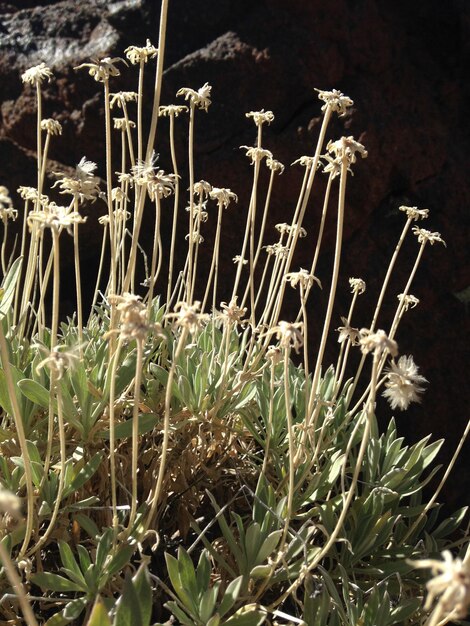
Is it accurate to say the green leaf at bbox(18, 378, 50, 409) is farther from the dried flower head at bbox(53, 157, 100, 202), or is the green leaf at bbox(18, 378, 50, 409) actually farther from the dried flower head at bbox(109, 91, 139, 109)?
the dried flower head at bbox(109, 91, 139, 109)

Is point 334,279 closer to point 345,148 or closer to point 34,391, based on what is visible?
point 345,148

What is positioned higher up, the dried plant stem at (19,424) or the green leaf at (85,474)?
the dried plant stem at (19,424)

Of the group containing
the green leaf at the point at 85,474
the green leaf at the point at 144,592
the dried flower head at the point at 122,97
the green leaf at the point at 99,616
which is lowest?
the green leaf at the point at 85,474

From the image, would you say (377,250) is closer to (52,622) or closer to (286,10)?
(286,10)

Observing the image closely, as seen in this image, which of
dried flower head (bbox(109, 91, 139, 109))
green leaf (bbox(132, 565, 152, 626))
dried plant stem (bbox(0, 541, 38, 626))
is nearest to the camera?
dried plant stem (bbox(0, 541, 38, 626))

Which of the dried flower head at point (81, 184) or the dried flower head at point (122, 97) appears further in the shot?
the dried flower head at point (122, 97)

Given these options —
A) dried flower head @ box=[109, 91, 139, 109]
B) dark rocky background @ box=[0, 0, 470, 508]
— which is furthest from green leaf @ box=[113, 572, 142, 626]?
dark rocky background @ box=[0, 0, 470, 508]

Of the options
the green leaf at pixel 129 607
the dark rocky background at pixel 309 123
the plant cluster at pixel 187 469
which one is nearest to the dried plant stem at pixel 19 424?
the plant cluster at pixel 187 469

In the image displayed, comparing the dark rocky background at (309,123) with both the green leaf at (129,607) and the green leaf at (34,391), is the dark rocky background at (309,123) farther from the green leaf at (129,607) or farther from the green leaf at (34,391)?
the green leaf at (129,607)

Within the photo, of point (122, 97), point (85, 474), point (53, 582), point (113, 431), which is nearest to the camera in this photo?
point (113, 431)

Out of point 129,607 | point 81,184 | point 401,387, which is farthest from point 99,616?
point 81,184
